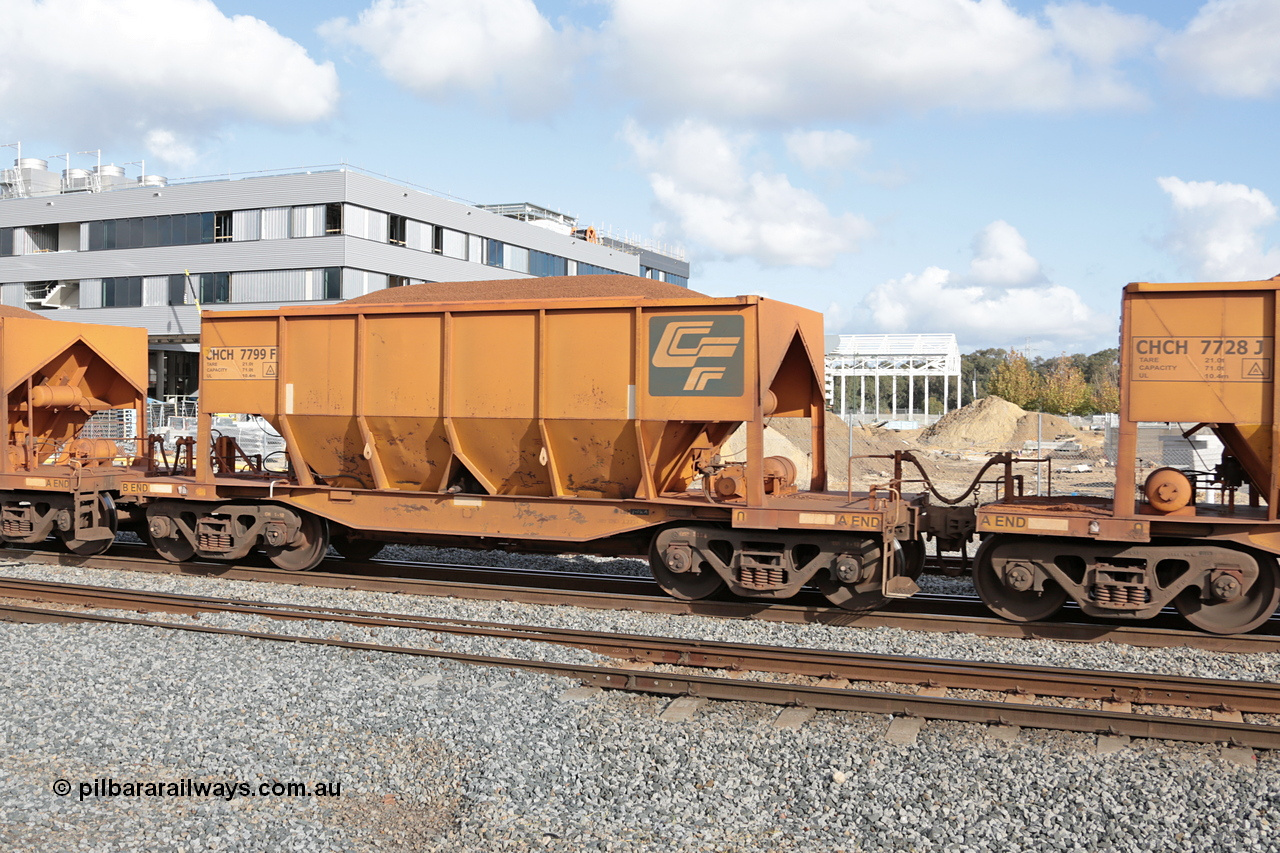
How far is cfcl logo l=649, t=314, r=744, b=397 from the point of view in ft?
33.4

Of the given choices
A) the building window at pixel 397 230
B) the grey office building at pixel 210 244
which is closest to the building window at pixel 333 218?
the grey office building at pixel 210 244

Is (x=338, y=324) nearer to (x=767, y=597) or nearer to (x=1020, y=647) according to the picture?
(x=767, y=597)

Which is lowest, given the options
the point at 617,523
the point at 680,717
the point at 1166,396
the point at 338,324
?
the point at 680,717

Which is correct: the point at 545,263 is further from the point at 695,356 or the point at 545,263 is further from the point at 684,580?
the point at 684,580

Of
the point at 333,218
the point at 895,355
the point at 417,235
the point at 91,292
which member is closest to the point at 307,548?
the point at 333,218

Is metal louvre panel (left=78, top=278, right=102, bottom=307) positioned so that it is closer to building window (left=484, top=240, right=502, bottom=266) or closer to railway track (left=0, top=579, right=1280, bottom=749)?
building window (left=484, top=240, right=502, bottom=266)

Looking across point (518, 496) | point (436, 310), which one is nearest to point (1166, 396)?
point (518, 496)

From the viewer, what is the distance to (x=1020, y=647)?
905 cm

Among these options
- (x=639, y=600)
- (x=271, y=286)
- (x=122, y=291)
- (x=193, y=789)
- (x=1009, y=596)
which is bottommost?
(x=193, y=789)

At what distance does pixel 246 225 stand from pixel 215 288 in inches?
132

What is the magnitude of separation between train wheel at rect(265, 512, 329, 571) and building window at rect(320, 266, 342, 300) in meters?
32.2

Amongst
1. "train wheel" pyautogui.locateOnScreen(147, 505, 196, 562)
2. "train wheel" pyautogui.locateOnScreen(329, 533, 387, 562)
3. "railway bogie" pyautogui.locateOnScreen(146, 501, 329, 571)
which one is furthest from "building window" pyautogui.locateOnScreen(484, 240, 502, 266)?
"railway bogie" pyautogui.locateOnScreen(146, 501, 329, 571)

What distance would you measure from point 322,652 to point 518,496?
3.02m

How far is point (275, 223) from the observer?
4397 cm
